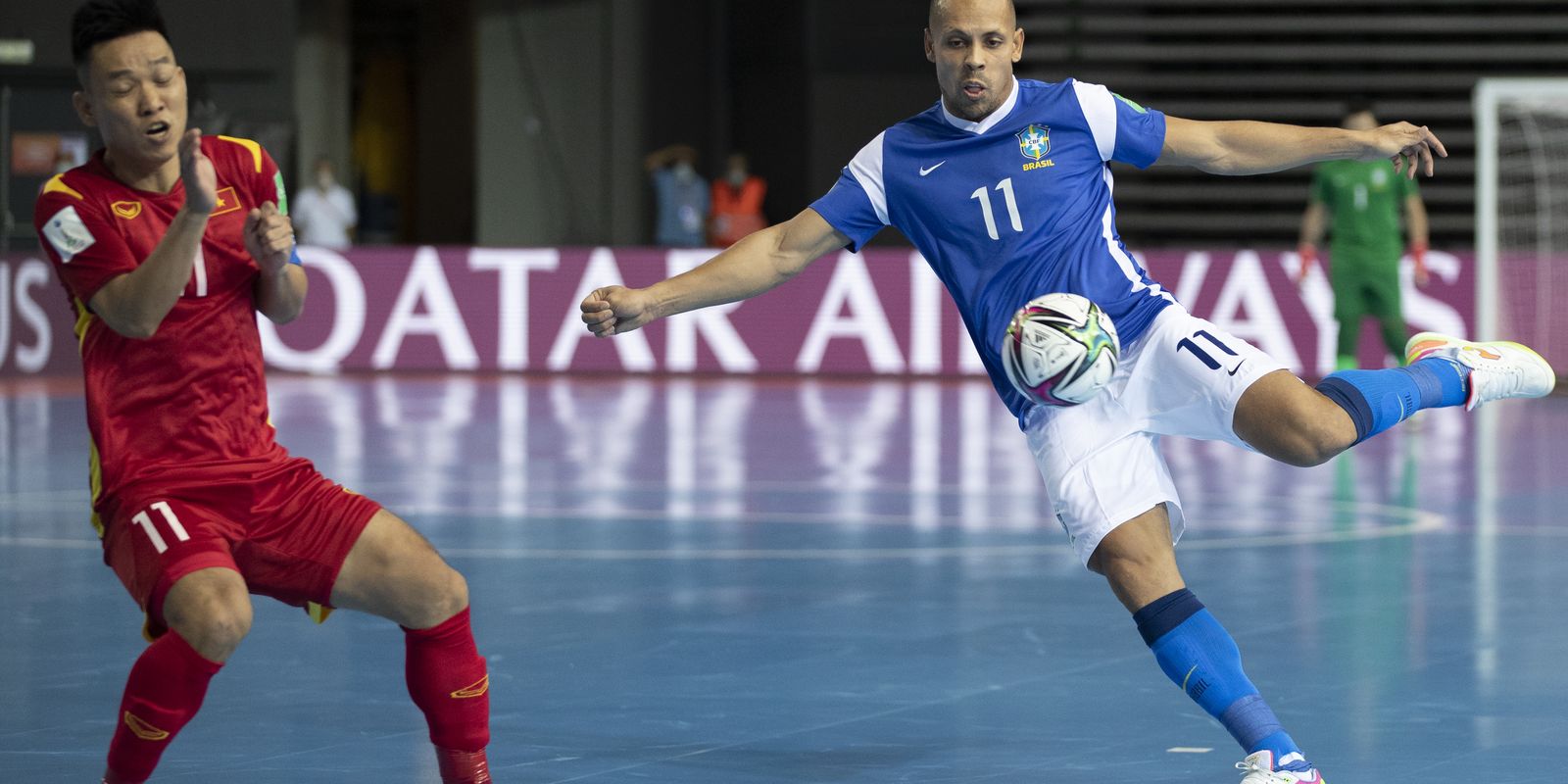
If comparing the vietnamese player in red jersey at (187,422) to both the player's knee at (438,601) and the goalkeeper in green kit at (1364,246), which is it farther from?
the goalkeeper in green kit at (1364,246)

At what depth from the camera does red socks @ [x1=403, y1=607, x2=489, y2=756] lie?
505 centimetres

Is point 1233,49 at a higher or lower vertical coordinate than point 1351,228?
higher

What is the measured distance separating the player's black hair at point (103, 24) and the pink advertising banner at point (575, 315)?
14558mm

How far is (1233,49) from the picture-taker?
23891mm

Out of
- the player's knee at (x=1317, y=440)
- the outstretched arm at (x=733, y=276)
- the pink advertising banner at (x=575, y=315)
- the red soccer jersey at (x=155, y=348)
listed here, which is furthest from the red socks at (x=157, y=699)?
the pink advertising banner at (x=575, y=315)

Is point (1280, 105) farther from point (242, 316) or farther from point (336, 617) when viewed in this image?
point (242, 316)

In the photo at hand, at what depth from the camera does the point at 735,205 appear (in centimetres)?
2461

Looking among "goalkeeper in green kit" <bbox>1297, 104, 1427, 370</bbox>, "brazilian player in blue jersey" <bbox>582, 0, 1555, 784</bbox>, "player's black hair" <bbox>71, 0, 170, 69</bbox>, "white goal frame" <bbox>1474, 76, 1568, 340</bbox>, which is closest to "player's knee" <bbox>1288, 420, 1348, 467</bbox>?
"brazilian player in blue jersey" <bbox>582, 0, 1555, 784</bbox>

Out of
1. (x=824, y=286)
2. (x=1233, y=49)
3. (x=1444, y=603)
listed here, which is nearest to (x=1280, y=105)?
(x=1233, y=49)

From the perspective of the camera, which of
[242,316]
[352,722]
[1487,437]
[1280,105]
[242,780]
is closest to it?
[242,316]

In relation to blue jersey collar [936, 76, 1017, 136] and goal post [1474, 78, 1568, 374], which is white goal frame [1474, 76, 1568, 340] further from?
blue jersey collar [936, 76, 1017, 136]

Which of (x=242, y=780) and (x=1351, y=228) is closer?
(x=242, y=780)

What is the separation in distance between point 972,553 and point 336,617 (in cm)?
295

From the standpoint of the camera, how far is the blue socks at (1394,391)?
5.24 meters
